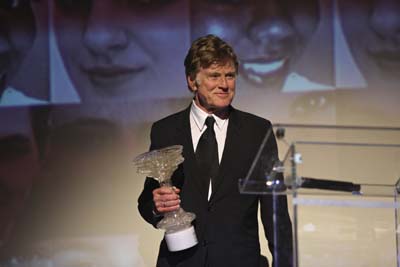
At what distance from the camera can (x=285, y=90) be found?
2.51 metres

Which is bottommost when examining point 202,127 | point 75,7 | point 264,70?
point 202,127

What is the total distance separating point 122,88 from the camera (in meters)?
2.59

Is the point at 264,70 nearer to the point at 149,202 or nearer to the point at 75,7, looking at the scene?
the point at 75,7

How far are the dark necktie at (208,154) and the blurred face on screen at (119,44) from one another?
86 centimetres

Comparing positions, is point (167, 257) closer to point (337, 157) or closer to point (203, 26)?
point (337, 157)

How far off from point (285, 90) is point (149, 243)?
849mm

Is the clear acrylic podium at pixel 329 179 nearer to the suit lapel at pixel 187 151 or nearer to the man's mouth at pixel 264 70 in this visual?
the suit lapel at pixel 187 151

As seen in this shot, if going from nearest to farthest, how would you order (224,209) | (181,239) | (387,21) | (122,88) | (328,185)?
(328,185)
(181,239)
(224,209)
(387,21)
(122,88)

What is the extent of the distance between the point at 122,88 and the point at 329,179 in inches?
54.3

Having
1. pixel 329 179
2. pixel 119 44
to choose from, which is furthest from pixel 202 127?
pixel 119 44

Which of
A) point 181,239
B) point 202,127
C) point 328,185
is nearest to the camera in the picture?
point 328,185

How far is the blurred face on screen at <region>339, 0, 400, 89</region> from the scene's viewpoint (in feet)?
8.07

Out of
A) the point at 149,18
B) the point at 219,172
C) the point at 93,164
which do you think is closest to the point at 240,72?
the point at 149,18

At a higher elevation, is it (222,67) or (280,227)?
(222,67)
